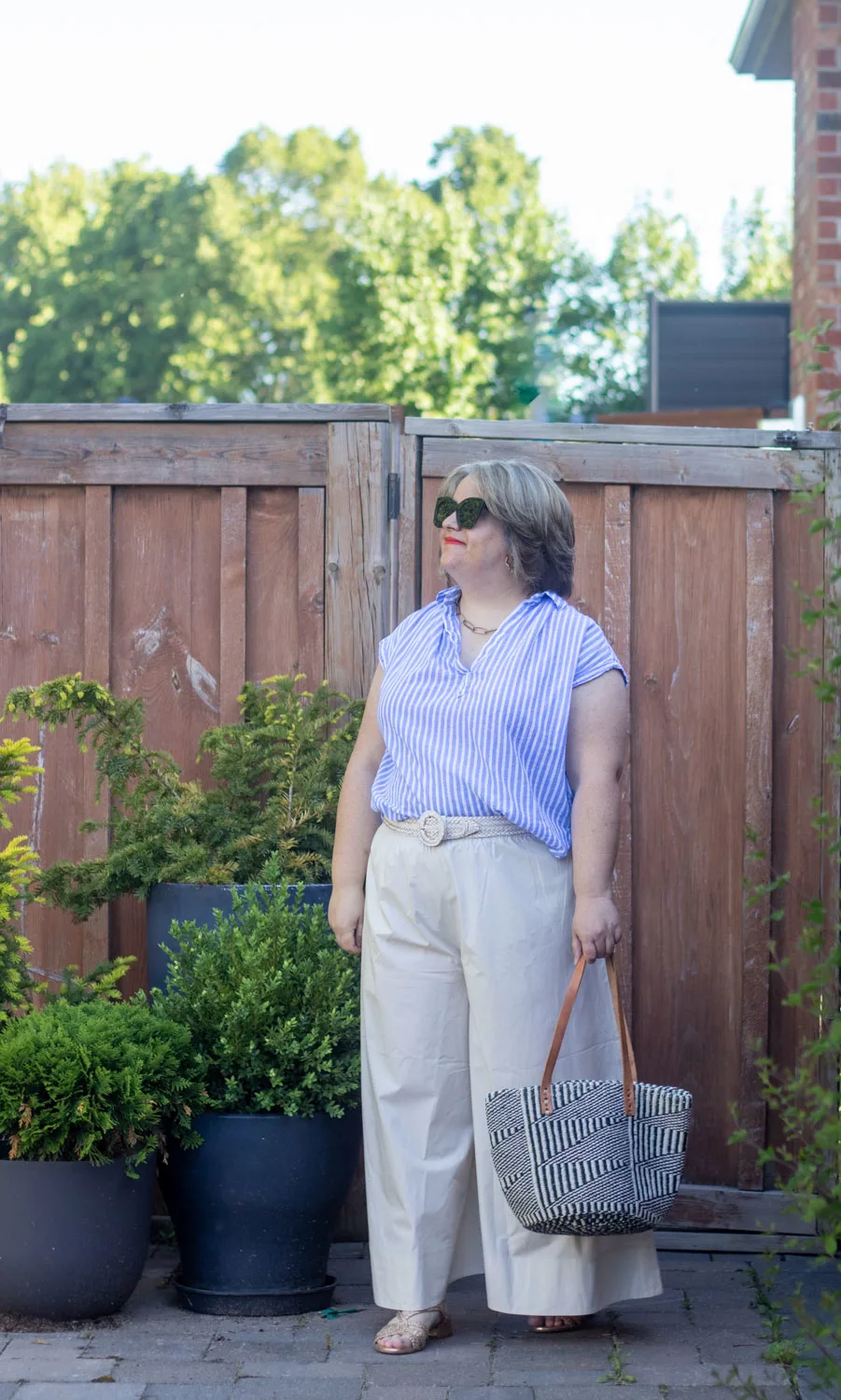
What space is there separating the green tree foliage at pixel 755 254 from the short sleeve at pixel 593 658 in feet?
88.4

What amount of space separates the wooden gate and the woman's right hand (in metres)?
1.05

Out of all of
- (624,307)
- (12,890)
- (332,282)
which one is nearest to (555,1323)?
(12,890)

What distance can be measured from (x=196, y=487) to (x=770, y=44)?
4391 mm

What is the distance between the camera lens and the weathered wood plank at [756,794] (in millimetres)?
4211

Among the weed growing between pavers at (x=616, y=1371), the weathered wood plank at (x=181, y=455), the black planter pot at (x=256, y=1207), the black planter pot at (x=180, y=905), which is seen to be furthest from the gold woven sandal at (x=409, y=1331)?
the weathered wood plank at (x=181, y=455)

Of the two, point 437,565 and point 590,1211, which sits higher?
point 437,565

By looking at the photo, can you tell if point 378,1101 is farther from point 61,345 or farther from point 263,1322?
point 61,345

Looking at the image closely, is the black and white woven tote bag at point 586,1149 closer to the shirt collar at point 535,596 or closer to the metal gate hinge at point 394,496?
the shirt collar at point 535,596

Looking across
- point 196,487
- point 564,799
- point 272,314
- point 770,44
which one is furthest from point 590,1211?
point 272,314

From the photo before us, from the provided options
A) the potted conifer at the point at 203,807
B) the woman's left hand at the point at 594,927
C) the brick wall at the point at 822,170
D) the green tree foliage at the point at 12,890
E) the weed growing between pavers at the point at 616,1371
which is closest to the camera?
the weed growing between pavers at the point at 616,1371

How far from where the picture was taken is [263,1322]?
3.43 m

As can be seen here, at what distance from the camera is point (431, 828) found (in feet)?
10.6

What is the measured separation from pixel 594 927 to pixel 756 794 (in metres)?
1.25

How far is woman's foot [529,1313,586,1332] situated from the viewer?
335cm
